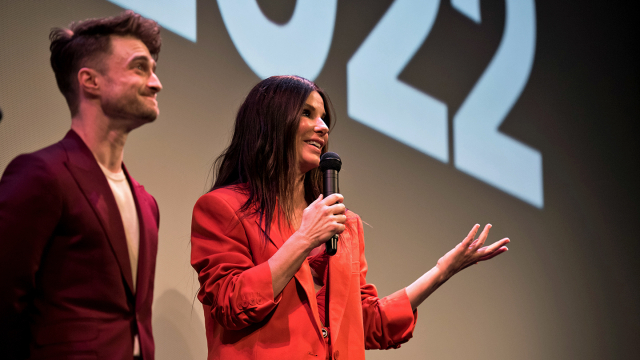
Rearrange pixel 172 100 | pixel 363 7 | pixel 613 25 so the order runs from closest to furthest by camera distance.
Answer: pixel 172 100, pixel 363 7, pixel 613 25

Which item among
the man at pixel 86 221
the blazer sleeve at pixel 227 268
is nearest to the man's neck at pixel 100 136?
the man at pixel 86 221

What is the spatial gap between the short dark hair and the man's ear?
2.11ft

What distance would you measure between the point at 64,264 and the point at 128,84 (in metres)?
0.39

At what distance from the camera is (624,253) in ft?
11.7

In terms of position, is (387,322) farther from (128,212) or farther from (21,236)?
(21,236)

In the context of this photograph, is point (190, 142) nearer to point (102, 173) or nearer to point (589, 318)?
point (102, 173)

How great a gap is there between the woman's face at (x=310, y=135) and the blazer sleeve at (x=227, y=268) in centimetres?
30

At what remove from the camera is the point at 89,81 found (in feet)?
3.97

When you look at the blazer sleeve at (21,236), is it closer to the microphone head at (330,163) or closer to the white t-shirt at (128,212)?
the white t-shirt at (128,212)

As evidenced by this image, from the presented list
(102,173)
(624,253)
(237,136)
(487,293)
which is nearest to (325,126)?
(237,136)

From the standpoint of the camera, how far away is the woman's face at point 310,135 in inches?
72.7

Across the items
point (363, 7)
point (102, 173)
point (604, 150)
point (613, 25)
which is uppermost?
point (613, 25)

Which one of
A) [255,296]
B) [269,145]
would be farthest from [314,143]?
[255,296]

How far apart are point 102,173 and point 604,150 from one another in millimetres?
3295
